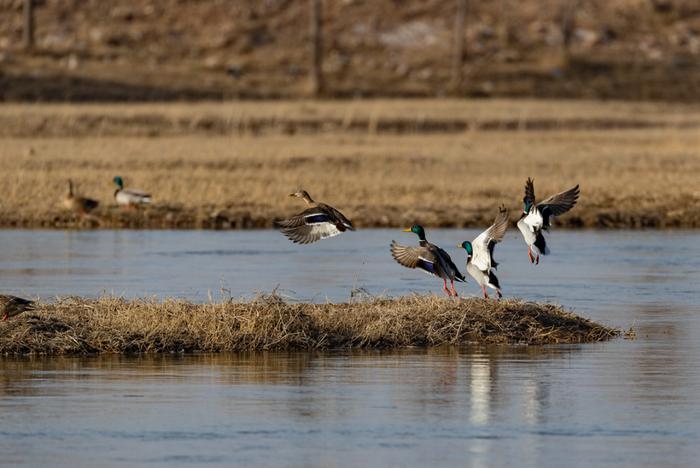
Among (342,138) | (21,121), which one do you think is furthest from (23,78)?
(342,138)

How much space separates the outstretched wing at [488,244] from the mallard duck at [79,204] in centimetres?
1286

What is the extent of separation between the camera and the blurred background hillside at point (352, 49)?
200ft

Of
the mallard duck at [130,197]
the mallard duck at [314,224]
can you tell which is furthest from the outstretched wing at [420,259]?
the mallard duck at [130,197]

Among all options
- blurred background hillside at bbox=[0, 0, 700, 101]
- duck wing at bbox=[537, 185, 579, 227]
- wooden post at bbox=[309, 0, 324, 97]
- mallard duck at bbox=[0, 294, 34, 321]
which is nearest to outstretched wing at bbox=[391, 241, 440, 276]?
duck wing at bbox=[537, 185, 579, 227]

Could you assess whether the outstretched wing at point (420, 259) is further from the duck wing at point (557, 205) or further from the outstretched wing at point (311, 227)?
the duck wing at point (557, 205)

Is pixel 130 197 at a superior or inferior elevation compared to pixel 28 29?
inferior

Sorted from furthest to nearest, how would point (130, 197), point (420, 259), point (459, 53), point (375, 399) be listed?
point (459, 53) → point (130, 197) → point (420, 259) → point (375, 399)

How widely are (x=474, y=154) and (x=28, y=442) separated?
29.4m

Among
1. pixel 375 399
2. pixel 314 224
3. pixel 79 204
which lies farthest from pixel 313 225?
pixel 79 204

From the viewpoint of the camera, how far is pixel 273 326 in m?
14.4

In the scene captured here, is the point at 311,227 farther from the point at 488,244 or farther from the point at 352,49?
the point at 352,49

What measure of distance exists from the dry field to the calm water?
27.6ft

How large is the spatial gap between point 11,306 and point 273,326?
2.41 metres

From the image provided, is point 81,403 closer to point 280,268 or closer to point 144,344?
point 144,344
